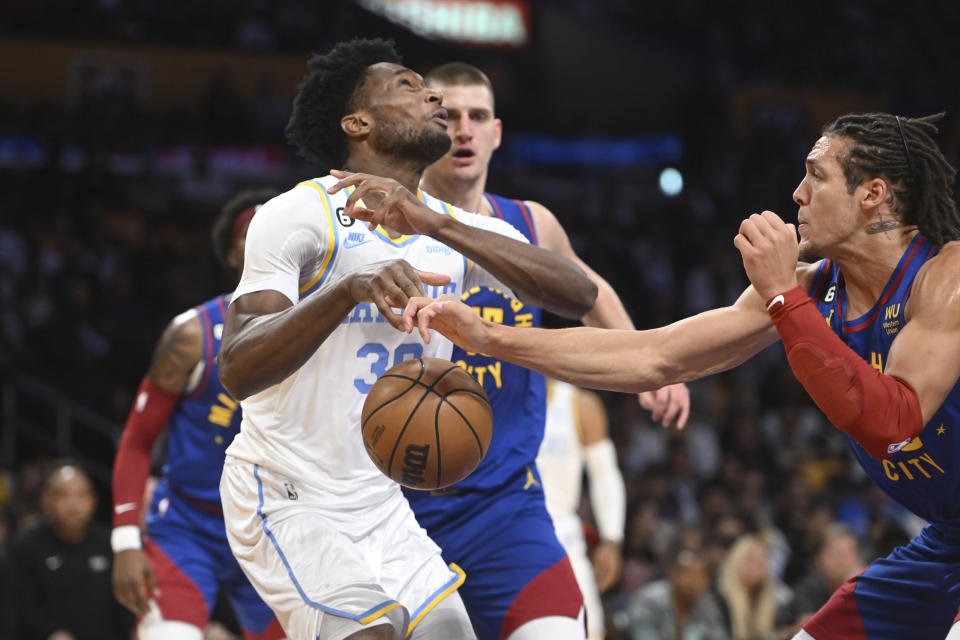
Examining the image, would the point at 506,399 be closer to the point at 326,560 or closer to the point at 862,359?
the point at 326,560

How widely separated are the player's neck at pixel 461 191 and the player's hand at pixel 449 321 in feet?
5.03

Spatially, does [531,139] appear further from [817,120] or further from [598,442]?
[598,442]

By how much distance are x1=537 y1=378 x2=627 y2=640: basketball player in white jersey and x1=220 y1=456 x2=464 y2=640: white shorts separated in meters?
2.99

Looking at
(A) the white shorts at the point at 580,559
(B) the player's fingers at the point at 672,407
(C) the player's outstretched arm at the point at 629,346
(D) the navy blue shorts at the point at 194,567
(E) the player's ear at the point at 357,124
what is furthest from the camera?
(A) the white shorts at the point at 580,559

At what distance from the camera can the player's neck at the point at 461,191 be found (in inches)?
193

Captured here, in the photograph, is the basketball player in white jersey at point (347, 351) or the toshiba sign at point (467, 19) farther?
the toshiba sign at point (467, 19)

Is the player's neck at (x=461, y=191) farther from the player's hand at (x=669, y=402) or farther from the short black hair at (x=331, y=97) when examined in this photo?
the player's hand at (x=669, y=402)

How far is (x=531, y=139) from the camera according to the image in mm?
17984

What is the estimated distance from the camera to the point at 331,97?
3.92m

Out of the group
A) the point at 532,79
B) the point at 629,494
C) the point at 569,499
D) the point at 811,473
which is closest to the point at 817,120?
the point at 532,79

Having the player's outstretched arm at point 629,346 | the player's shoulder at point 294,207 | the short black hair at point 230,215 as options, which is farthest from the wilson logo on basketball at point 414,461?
the short black hair at point 230,215

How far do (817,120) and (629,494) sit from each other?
36.6ft

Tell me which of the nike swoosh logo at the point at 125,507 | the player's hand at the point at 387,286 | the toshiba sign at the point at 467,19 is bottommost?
the nike swoosh logo at the point at 125,507

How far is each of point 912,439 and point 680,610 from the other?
548 cm
